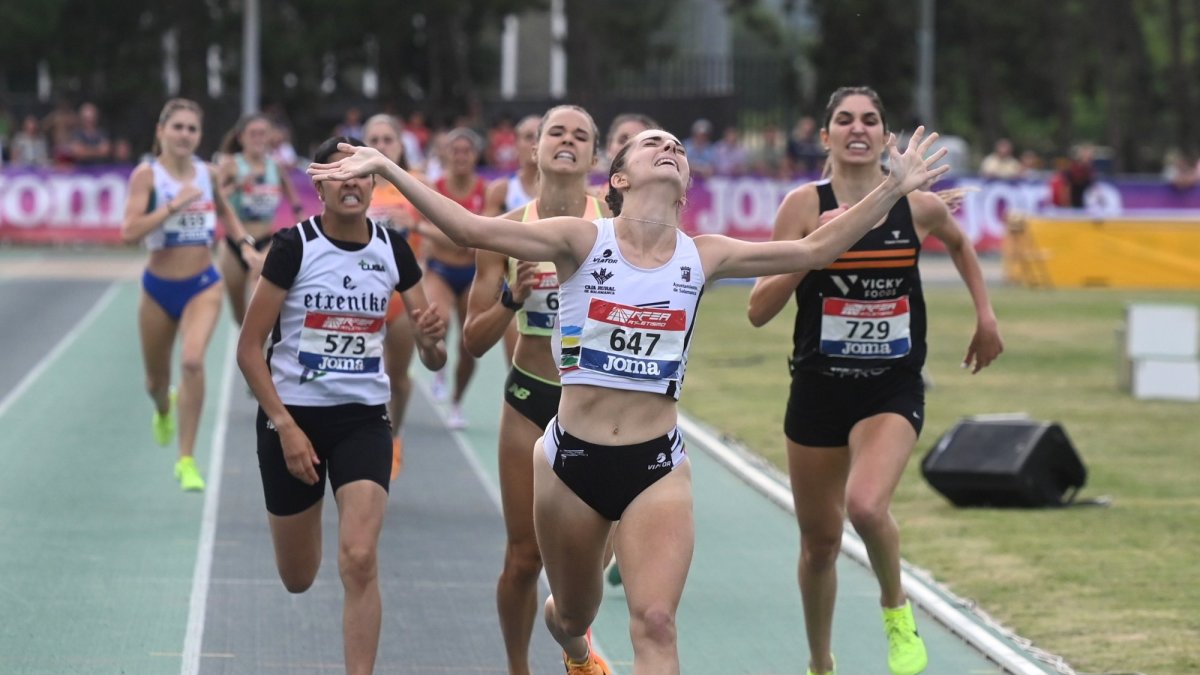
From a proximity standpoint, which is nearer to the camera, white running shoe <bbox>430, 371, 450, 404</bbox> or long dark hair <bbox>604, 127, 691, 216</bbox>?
long dark hair <bbox>604, 127, 691, 216</bbox>

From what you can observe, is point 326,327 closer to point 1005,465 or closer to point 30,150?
point 1005,465

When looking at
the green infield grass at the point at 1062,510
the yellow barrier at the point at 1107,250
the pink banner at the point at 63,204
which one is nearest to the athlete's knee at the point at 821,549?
the green infield grass at the point at 1062,510

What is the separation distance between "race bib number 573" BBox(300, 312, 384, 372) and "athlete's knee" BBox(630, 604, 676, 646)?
186cm

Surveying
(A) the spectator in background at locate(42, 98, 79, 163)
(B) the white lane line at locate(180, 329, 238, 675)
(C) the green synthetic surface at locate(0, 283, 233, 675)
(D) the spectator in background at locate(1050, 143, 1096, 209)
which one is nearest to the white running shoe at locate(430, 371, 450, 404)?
(B) the white lane line at locate(180, 329, 238, 675)

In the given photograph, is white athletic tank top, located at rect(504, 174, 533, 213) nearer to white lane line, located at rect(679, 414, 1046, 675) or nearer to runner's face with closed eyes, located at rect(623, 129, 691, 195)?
white lane line, located at rect(679, 414, 1046, 675)

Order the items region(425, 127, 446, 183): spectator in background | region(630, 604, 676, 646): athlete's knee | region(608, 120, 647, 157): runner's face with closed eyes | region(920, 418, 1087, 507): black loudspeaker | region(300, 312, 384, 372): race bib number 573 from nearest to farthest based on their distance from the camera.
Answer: region(630, 604, 676, 646): athlete's knee
region(300, 312, 384, 372): race bib number 573
region(608, 120, 647, 157): runner's face with closed eyes
region(920, 418, 1087, 507): black loudspeaker
region(425, 127, 446, 183): spectator in background

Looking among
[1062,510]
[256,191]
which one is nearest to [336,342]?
[1062,510]

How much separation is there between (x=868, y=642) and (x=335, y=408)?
2716mm

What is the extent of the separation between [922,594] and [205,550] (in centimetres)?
355

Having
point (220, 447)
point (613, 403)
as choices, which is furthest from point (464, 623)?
point (220, 447)

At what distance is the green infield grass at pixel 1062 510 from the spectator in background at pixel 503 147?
1014cm

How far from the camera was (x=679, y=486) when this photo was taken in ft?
19.2

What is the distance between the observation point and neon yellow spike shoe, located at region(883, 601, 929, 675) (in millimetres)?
7172

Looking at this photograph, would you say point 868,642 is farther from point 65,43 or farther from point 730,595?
point 65,43
